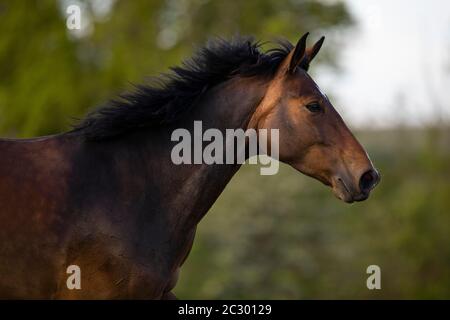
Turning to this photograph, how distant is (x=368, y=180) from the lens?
5.04 metres

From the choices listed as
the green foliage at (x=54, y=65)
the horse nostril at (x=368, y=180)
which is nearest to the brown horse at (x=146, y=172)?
the horse nostril at (x=368, y=180)

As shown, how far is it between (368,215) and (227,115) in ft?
55.4

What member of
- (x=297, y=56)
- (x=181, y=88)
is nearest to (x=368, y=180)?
(x=297, y=56)

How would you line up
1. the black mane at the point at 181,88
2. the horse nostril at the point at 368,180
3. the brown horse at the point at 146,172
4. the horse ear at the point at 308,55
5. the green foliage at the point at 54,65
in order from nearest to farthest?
1. the brown horse at the point at 146,172
2. the horse nostril at the point at 368,180
3. the black mane at the point at 181,88
4. the horse ear at the point at 308,55
5. the green foliage at the point at 54,65

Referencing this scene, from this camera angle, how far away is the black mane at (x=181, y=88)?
5.14 metres

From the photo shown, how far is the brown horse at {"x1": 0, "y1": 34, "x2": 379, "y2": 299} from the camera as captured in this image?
4.80 m

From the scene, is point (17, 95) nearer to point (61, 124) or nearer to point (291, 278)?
point (61, 124)

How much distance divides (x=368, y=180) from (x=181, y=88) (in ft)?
4.54
